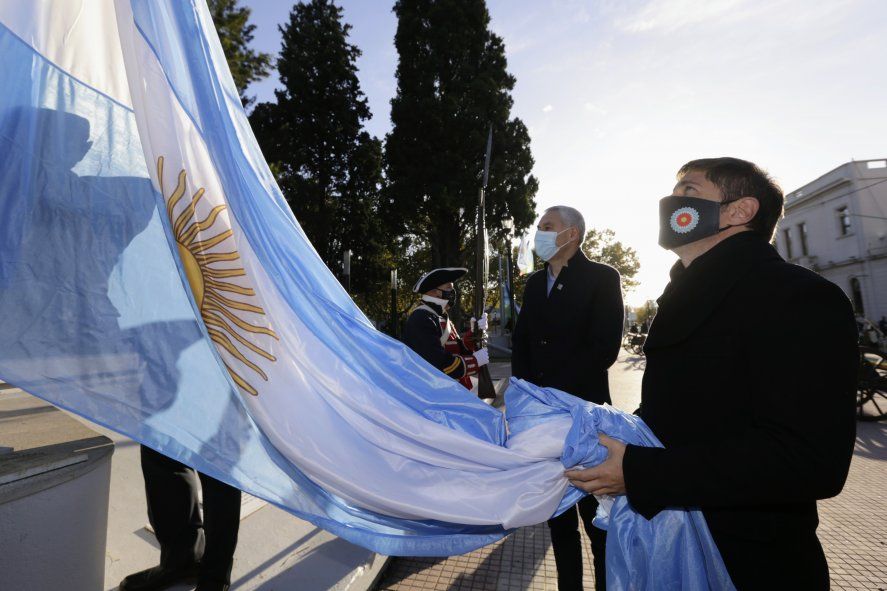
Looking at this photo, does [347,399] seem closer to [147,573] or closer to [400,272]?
[147,573]

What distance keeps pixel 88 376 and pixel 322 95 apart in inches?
1010

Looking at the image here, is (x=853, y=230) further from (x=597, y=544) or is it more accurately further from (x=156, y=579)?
(x=156, y=579)

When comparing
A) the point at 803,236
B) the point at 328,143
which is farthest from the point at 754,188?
the point at 803,236

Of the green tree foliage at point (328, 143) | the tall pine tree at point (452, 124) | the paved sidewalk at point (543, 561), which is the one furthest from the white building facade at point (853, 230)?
the paved sidewalk at point (543, 561)

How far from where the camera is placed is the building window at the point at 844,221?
97.1 feet

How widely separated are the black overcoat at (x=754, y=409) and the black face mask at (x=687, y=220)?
101 mm

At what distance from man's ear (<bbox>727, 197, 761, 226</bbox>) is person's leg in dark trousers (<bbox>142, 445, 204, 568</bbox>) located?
9.55 feet

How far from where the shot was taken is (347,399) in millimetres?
1728

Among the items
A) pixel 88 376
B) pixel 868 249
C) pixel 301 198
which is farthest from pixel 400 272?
pixel 88 376

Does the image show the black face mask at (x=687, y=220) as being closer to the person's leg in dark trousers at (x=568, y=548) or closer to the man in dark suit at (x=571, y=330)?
the man in dark suit at (x=571, y=330)

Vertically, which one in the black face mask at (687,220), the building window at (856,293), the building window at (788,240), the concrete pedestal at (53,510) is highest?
the building window at (788,240)

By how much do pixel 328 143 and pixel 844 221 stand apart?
3358 centimetres

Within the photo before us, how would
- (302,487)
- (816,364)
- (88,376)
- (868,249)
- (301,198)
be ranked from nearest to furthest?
(816,364) → (88,376) → (302,487) → (301,198) → (868,249)

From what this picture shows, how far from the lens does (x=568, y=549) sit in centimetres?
237
